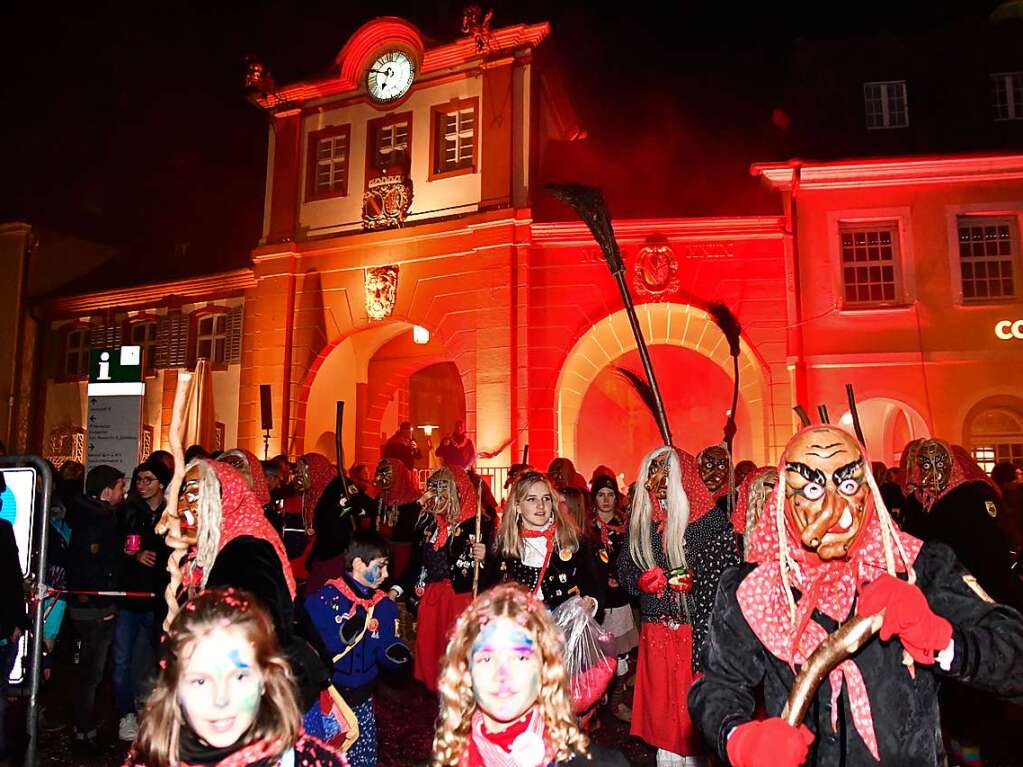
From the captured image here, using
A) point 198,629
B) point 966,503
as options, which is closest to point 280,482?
point 966,503

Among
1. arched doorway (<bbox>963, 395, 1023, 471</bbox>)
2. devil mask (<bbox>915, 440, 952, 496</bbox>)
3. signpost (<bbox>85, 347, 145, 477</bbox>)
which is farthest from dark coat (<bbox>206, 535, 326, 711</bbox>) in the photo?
arched doorway (<bbox>963, 395, 1023, 471</bbox>)

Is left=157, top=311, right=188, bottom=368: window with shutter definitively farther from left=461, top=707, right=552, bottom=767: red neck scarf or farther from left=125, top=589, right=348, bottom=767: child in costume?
left=461, top=707, right=552, bottom=767: red neck scarf

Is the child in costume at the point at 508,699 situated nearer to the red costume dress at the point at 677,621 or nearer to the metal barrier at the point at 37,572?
the red costume dress at the point at 677,621

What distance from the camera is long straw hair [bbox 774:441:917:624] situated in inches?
Answer: 99.1

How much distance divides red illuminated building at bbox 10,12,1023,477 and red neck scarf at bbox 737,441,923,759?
42.6 feet

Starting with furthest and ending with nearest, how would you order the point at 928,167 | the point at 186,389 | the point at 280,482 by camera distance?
1. the point at 928,167
2. the point at 280,482
3. the point at 186,389

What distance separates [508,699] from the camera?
248cm

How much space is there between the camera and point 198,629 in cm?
246

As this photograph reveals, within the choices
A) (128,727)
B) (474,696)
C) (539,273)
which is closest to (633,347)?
(539,273)

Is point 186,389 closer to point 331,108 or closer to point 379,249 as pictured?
point 379,249

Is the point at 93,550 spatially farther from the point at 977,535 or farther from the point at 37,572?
the point at 977,535

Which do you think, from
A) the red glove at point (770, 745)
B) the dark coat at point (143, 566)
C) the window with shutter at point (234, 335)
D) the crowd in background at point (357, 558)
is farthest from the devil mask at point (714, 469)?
the window with shutter at point (234, 335)

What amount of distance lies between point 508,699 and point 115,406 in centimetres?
697

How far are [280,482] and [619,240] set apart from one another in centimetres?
859
